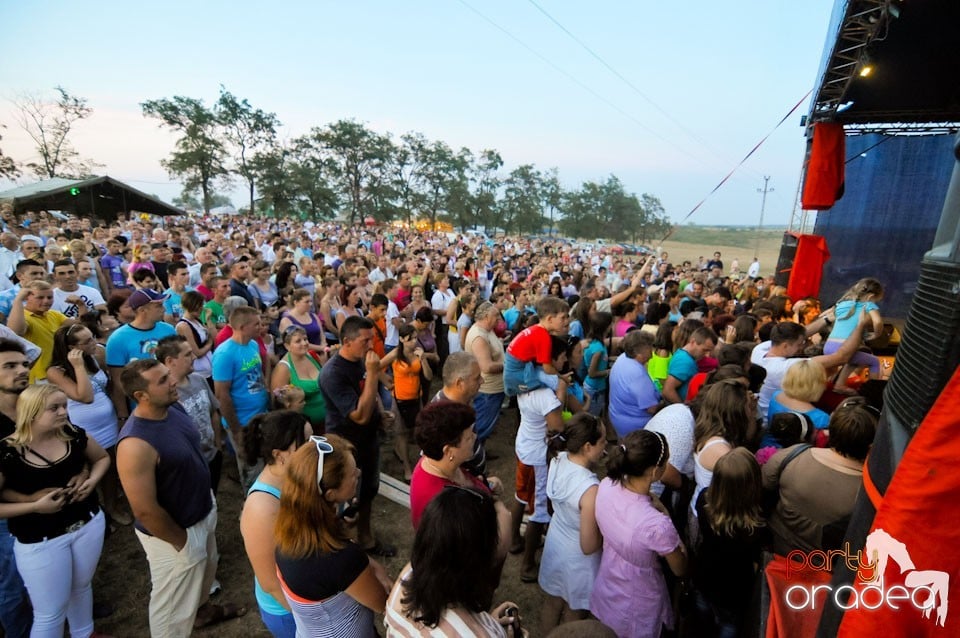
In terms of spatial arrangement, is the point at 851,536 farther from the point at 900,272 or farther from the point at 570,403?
the point at 900,272

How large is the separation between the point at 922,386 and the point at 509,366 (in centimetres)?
260

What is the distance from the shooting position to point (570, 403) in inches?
145

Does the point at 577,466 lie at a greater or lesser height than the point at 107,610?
greater

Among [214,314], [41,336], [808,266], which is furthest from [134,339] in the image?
[808,266]

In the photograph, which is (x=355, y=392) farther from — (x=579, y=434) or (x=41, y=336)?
(x=41, y=336)

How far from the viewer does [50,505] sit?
2.19m

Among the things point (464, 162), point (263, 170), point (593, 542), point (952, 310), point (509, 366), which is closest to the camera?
point (952, 310)

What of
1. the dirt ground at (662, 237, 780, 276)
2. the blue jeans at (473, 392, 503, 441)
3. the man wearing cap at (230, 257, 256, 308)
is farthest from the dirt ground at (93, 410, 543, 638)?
the dirt ground at (662, 237, 780, 276)

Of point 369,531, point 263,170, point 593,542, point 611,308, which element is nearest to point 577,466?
point 593,542

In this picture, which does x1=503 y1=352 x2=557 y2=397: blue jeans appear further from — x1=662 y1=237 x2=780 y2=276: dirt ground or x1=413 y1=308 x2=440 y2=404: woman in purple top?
x1=662 y1=237 x2=780 y2=276: dirt ground

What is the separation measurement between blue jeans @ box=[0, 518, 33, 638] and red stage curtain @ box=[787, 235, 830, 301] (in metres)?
10.3

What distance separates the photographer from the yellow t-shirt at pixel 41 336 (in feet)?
12.1

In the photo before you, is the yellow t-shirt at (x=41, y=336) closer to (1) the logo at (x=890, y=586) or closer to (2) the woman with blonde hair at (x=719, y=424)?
(2) the woman with blonde hair at (x=719, y=424)

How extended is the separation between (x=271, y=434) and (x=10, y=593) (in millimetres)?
1882
